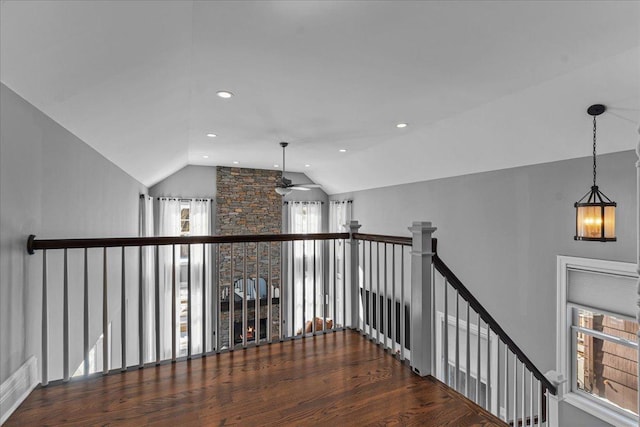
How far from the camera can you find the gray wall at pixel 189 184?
23.0ft

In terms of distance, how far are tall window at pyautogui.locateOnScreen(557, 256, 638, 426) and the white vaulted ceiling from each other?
51.7 inches

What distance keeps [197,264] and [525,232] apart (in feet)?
20.6

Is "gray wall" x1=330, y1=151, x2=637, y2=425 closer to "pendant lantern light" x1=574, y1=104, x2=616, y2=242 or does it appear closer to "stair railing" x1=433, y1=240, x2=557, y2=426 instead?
"stair railing" x1=433, y1=240, x2=557, y2=426

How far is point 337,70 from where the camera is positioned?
8.52 ft

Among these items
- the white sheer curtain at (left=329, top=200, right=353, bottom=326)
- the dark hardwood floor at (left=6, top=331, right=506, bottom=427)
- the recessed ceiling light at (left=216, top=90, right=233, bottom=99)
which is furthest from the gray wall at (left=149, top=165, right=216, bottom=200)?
the dark hardwood floor at (left=6, top=331, right=506, bottom=427)

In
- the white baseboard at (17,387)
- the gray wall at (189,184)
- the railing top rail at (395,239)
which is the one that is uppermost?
the gray wall at (189,184)

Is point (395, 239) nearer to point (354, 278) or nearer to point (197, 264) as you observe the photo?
point (354, 278)

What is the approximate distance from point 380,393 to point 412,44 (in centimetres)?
233

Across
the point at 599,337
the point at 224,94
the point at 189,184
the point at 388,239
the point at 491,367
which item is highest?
the point at 224,94

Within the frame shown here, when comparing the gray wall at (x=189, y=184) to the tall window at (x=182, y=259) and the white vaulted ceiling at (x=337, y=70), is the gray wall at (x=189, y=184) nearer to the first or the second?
the tall window at (x=182, y=259)

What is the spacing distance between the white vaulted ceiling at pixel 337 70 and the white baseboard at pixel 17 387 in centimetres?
162

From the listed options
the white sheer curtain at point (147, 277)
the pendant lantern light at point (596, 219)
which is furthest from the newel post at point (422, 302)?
the white sheer curtain at point (147, 277)

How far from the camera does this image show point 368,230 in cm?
732

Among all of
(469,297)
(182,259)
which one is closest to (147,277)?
(182,259)
